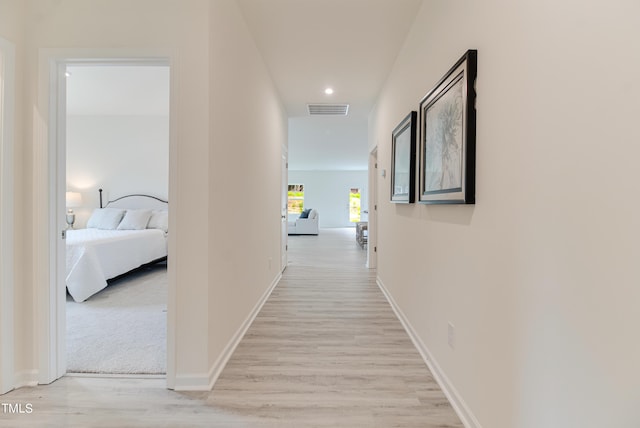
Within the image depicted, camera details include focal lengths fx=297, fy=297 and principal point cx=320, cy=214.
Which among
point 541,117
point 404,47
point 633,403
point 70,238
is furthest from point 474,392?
point 70,238

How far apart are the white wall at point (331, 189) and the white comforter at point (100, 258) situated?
9094 millimetres

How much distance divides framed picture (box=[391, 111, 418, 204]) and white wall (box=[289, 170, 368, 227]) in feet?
33.0

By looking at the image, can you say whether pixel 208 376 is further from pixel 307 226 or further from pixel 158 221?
pixel 307 226

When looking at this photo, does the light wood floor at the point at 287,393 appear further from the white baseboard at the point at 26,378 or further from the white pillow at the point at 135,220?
the white pillow at the point at 135,220

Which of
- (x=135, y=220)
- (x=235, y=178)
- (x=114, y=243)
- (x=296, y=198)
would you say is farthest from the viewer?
(x=296, y=198)

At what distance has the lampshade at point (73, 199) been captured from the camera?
5.26 metres

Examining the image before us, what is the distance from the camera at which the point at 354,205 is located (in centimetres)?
1340

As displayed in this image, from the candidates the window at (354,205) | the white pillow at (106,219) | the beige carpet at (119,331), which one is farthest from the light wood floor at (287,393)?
the window at (354,205)

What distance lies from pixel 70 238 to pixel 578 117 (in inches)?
191

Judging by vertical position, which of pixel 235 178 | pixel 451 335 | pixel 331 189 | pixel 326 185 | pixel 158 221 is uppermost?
pixel 326 185

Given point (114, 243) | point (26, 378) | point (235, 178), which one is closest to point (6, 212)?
point (26, 378)

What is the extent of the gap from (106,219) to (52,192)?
382cm

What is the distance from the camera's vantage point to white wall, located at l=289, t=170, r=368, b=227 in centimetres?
1320

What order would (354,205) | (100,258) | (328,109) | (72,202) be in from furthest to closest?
(354,205)
(72,202)
(328,109)
(100,258)
